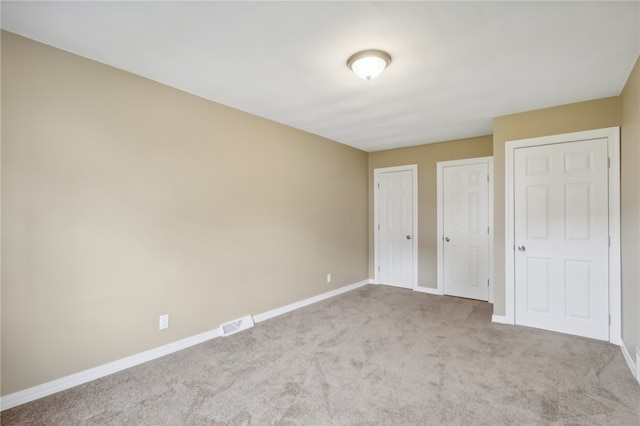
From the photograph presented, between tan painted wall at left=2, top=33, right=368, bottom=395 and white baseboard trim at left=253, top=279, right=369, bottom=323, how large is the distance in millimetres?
83

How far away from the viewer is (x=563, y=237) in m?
3.21

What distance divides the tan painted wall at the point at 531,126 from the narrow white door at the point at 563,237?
15 centimetres

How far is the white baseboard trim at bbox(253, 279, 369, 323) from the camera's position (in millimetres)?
3617

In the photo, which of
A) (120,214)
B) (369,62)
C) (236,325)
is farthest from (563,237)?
(120,214)

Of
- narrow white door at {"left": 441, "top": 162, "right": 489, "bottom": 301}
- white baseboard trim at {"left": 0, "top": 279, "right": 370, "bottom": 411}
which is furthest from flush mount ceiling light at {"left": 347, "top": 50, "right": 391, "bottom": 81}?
narrow white door at {"left": 441, "top": 162, "right": 489, "bottom": 301}

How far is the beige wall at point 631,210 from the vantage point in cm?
236

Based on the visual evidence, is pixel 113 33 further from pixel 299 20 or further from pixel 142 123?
pixel 299 20

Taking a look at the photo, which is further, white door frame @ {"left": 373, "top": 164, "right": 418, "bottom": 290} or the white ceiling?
white door frame @ {"left": 373, "top": 164, "right": 418, "bottom": 290}

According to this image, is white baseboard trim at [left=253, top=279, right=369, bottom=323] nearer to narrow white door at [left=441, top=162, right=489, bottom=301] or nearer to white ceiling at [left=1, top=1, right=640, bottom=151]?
narrow white door at [left=441, top=162, right=489, bottom=301]

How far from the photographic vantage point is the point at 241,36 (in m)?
2.00

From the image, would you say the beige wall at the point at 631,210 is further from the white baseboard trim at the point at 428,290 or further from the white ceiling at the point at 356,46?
the white baseboard trim at the point at 428,290

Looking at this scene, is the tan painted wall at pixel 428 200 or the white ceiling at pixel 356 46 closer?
the white ceiling at pixel 356 46

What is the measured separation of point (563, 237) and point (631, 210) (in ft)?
2.34

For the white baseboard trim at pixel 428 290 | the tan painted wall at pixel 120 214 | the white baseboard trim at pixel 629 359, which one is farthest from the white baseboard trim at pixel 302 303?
the white baseboard trim at pixel 629 359
